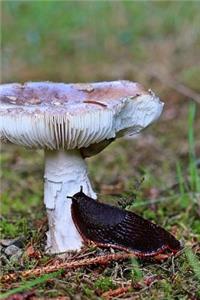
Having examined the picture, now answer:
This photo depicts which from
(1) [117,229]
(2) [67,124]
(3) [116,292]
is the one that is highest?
(2) [67,124]

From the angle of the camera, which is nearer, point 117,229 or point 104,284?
point 104,284

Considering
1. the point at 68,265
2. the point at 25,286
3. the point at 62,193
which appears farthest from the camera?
the point at 62,193

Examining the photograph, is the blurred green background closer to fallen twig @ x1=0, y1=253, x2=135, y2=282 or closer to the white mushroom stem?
the white mushroom stem

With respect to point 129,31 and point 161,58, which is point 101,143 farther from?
point 129,31

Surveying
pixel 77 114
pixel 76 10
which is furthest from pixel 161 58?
pixel 77 114

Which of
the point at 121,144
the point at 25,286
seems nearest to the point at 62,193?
the point at 25,286

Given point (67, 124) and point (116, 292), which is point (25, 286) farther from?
point (67, 124)

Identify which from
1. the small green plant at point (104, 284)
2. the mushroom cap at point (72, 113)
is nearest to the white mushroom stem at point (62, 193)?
the mushroom cap at point (72, 113)
